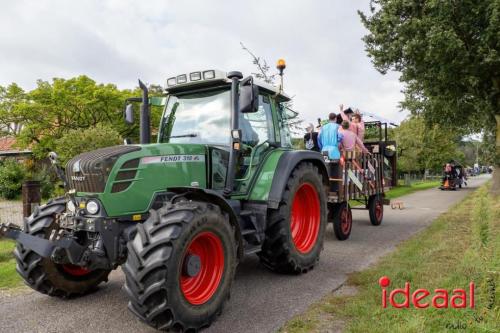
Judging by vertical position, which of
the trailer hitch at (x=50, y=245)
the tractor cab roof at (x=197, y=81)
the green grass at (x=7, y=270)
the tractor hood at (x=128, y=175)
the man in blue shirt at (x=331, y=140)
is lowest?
the green grass at (x=7, y=270)

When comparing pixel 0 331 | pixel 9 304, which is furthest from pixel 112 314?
pixel 9 304

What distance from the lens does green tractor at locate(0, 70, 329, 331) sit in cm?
357

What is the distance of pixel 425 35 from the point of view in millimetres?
15086

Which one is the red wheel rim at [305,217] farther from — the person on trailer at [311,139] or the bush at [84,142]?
the bush at [84,142]

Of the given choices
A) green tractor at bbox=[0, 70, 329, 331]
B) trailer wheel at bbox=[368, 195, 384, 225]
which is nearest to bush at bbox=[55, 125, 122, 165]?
trailer wheel at bbox=[368, 195, 384, 225]

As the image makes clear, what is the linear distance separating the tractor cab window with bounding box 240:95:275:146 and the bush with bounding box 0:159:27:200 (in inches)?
691

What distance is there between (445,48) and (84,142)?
1505 cm

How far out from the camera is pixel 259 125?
5.77 m

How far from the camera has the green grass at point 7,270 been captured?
543 cm

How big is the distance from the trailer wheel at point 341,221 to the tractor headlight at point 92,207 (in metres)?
5.08

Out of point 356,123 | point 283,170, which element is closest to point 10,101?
point 356,123

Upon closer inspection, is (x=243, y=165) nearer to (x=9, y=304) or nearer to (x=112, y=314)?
(x=112, y=314)

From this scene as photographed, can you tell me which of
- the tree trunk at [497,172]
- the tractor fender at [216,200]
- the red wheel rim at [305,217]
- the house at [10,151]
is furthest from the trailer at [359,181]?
the house at [10,151]

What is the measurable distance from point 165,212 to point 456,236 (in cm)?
621
